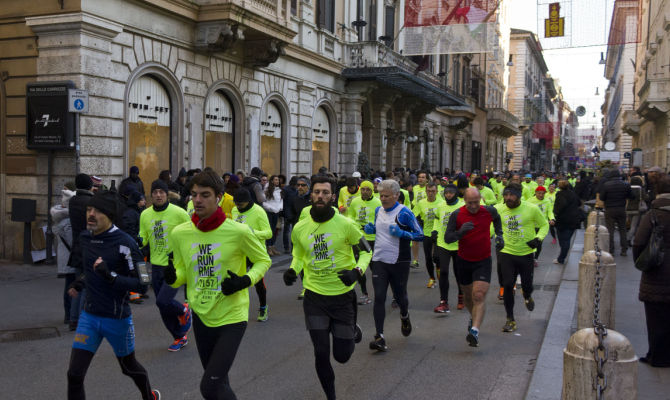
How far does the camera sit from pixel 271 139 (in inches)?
810

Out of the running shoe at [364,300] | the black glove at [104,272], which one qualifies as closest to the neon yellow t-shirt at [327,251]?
the black glove at [104,272]

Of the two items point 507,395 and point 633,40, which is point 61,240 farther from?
point 633,40

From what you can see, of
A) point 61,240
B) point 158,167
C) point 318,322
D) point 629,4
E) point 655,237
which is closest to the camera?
point 318,322

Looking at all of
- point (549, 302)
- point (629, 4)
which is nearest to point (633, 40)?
point (629, 4)

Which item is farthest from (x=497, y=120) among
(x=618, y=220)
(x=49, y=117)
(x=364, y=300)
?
(x=364, y=300)

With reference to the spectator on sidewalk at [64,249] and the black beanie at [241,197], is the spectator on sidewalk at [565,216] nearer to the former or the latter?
the black beanie at [241,197]

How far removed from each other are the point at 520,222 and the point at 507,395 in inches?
128

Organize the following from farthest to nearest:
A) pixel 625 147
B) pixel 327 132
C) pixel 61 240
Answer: pixel 625 147 < pixel 327 132 < pixel 61 240

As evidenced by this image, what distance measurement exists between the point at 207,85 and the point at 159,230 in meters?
9.80

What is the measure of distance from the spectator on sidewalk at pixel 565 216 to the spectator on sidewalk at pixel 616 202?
4.91ft

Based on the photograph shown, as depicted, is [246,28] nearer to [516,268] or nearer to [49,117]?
[49,117]

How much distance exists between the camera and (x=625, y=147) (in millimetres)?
73125

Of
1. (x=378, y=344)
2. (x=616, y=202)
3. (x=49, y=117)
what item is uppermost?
(x=49, y=117)

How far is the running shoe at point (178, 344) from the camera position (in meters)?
6.80
